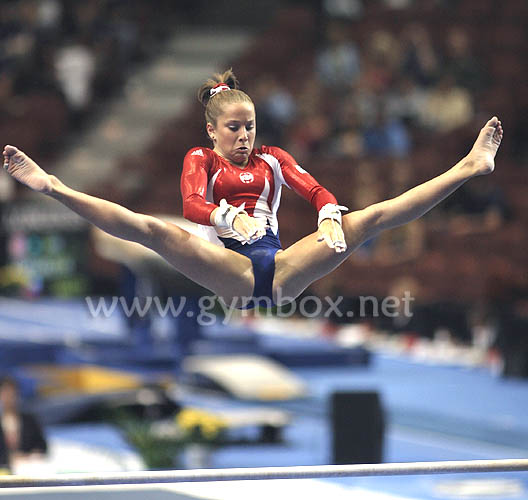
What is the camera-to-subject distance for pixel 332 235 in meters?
3.37

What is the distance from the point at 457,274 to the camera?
10656 mm

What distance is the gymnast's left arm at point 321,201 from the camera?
3.37 metres

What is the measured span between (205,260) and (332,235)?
493mm

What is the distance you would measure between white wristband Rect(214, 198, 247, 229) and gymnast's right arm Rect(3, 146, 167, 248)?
28 cm

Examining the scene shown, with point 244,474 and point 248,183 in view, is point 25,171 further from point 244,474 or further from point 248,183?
point 244,474

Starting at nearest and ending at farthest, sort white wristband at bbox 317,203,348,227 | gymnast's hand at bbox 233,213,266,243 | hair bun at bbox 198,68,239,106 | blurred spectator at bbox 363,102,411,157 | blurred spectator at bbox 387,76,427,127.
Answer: gymnast's hand at bbox 233,213,266,243
white wristband at bbox 317,203,348,227
hair bun at bbox 198,68,239,106
blurred spectator at bbox 363,102,411,157
blurred spectator at bbox 387,76,427,127

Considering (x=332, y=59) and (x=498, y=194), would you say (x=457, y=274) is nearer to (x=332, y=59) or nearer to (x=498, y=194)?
(x=498, y=194)

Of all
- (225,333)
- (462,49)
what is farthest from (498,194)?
(225,333)

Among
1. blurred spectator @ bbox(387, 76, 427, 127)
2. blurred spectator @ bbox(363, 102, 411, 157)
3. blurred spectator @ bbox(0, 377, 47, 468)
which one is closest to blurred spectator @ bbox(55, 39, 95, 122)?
blurred spectator @ bbox(387, 76, 427, 127)

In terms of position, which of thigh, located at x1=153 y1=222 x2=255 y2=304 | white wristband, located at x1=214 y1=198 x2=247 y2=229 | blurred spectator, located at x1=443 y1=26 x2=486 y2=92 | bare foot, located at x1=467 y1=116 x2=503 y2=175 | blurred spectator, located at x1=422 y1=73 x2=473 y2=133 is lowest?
thigh, located at x1=153 y1=222 x2=255 y2=304

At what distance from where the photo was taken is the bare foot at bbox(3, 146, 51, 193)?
346 cm

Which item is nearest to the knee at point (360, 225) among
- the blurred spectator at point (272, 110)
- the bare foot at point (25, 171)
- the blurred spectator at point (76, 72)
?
the bare foot at point (25, 171)

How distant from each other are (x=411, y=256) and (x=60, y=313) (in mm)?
6276

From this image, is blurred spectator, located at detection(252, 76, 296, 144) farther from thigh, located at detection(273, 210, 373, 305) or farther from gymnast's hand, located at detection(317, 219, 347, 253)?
gymnast's hand, located at detection(317, 219, 347, 253)
